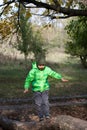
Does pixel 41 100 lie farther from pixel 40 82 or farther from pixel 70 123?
pixel 70 123

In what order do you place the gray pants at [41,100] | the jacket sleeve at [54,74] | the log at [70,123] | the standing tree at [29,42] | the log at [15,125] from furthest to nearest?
the standing tree at [29,42], the gray pants at [41,100], the jacket sleeve at [54,74], the log at [15,125], the log at [70,123]

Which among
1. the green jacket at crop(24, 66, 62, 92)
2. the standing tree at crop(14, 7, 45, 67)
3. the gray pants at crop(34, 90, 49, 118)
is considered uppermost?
the green jacket at crop(24, 66, 62, 92)

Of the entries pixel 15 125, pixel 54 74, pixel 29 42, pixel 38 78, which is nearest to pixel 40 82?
pixel 38 78

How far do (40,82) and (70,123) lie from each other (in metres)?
3.10

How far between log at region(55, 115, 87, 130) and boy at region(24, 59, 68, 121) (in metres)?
2.44

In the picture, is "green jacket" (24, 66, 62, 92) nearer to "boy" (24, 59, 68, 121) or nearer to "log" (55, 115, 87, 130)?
"boy" (24, 59, 68, 121)

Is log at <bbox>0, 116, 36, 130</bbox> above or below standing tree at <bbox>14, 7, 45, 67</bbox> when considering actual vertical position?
above

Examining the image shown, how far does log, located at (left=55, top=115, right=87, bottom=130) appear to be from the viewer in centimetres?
781

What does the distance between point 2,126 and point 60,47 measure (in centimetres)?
7475

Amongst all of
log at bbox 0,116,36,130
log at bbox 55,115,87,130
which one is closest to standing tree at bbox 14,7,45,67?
log at bbox 0,116,36,130

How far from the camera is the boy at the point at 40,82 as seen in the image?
11.1 m

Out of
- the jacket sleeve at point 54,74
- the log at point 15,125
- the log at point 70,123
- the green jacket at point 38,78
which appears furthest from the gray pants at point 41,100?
the log at point 70,123

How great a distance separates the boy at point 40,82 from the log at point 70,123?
8.02 ft

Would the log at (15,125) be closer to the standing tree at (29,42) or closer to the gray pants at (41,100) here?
the gray pants at (41,100)
